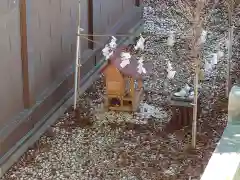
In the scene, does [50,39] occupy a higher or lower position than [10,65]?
higher

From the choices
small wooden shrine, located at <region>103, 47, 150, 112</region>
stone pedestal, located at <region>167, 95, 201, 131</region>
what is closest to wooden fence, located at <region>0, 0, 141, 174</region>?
small wooden shrine, located at <region>103, 47, 150, 112</region>

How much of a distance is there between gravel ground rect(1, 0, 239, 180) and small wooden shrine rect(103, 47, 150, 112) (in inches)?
4.3

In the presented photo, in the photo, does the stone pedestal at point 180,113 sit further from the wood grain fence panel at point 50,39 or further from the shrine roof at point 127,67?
the wood grain fence panel at point 50,39

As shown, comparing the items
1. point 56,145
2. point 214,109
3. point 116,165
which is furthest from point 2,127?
point 214,109

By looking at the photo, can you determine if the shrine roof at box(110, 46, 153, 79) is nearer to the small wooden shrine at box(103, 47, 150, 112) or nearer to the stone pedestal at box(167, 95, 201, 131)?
the small wooden shrine at box(103, 47, 150, 112)

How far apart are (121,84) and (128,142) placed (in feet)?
2.40

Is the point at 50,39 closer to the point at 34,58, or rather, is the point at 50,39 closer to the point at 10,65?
the point at 34,58

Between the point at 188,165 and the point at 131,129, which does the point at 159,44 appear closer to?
the point at 131,129

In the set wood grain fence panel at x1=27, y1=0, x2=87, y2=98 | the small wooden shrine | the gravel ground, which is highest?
wood grain fence panel at x1=27, y1=0, x2=87, y2=98

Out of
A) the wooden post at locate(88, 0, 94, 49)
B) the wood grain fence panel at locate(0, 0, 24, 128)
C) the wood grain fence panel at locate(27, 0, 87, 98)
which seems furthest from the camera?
the wooden post at locate(88, 0, 94, 49)

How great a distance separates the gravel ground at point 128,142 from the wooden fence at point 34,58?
25 centimetres

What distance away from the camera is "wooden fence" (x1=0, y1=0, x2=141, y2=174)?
18.7ft

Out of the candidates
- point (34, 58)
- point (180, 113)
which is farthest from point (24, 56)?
point (180, 113)

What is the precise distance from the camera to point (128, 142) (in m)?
6.22
